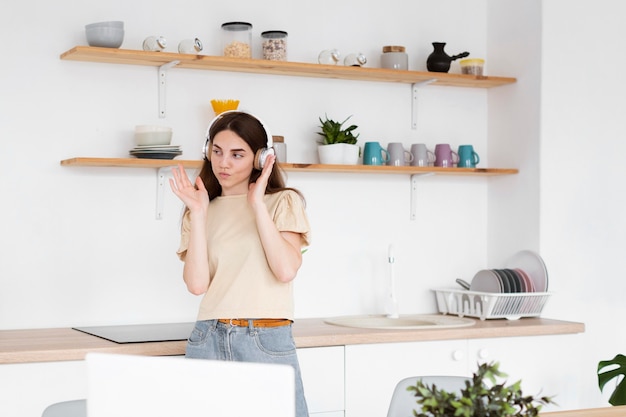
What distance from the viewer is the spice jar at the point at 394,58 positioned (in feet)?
11.8

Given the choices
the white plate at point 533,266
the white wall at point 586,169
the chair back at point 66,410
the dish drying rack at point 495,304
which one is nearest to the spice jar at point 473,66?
the white wall at point 586,169

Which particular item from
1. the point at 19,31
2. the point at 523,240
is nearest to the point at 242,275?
the point at 19,31

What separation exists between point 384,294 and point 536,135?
89cm

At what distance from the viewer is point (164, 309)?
131 inches

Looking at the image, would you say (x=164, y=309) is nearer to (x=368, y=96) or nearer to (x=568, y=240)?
(x=368, y=96)

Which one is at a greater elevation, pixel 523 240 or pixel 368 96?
pixel 368 96

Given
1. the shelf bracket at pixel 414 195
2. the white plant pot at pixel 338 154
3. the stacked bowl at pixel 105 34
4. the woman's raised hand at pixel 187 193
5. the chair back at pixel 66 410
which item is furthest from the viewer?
the shelf bracket at pixel 414 195

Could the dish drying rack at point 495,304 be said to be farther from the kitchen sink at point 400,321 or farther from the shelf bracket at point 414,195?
the shelf bracket at point 414,195

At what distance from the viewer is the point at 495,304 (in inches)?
138

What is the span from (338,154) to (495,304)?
84 cm

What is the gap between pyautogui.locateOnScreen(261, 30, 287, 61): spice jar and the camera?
3367mm

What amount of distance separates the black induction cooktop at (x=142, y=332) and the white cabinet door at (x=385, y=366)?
0.58 m

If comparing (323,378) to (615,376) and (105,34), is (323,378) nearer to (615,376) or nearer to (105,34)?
(615,376)

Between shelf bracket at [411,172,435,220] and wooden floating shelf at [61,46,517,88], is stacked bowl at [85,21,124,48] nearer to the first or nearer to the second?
wooden floating shelf at [61,46,517,88]
